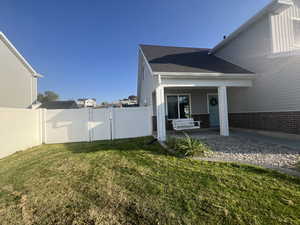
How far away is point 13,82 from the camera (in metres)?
8.34

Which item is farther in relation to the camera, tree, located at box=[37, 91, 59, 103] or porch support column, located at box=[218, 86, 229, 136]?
tree, located at box=[37, 91, 59, 103]

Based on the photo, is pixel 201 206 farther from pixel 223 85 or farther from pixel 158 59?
pixel 158 59

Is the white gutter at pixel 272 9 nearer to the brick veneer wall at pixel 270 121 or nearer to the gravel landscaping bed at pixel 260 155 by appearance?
the brick veneer wall at pixel 270 121

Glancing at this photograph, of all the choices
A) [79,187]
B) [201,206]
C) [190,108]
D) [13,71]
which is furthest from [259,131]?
[13,71]

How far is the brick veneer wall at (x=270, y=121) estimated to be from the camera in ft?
19.1

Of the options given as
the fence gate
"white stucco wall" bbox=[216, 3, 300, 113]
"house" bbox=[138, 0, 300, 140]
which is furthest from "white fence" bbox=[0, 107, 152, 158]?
"white stucco wall" bbox=[216, 3, 300, 113]

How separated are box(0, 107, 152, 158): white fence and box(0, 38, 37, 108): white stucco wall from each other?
283 centimetres

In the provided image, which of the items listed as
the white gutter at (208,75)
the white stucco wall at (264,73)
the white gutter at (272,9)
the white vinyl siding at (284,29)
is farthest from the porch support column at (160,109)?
the white gutter at (272,9)

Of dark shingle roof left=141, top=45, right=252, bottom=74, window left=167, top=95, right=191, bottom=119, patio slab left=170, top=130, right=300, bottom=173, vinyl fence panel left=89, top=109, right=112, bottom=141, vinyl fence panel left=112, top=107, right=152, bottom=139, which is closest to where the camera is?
patio slab left=170, top=130, right=300, bottom=173

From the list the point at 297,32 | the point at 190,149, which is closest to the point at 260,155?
the point at 190,149

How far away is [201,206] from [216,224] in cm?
32

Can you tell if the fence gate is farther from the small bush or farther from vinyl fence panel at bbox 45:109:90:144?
the small bush

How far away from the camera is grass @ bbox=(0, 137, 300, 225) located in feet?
6.32

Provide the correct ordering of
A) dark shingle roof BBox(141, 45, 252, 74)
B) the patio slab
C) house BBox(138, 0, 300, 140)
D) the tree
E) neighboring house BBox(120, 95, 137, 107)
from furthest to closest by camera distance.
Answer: the tree < neighboring house BBox(120, 95, 137, 107) < dark shingle roof BBox(141, 45, 252, 74) < house BBox(138, 0, 300, 140) < the patio slab
